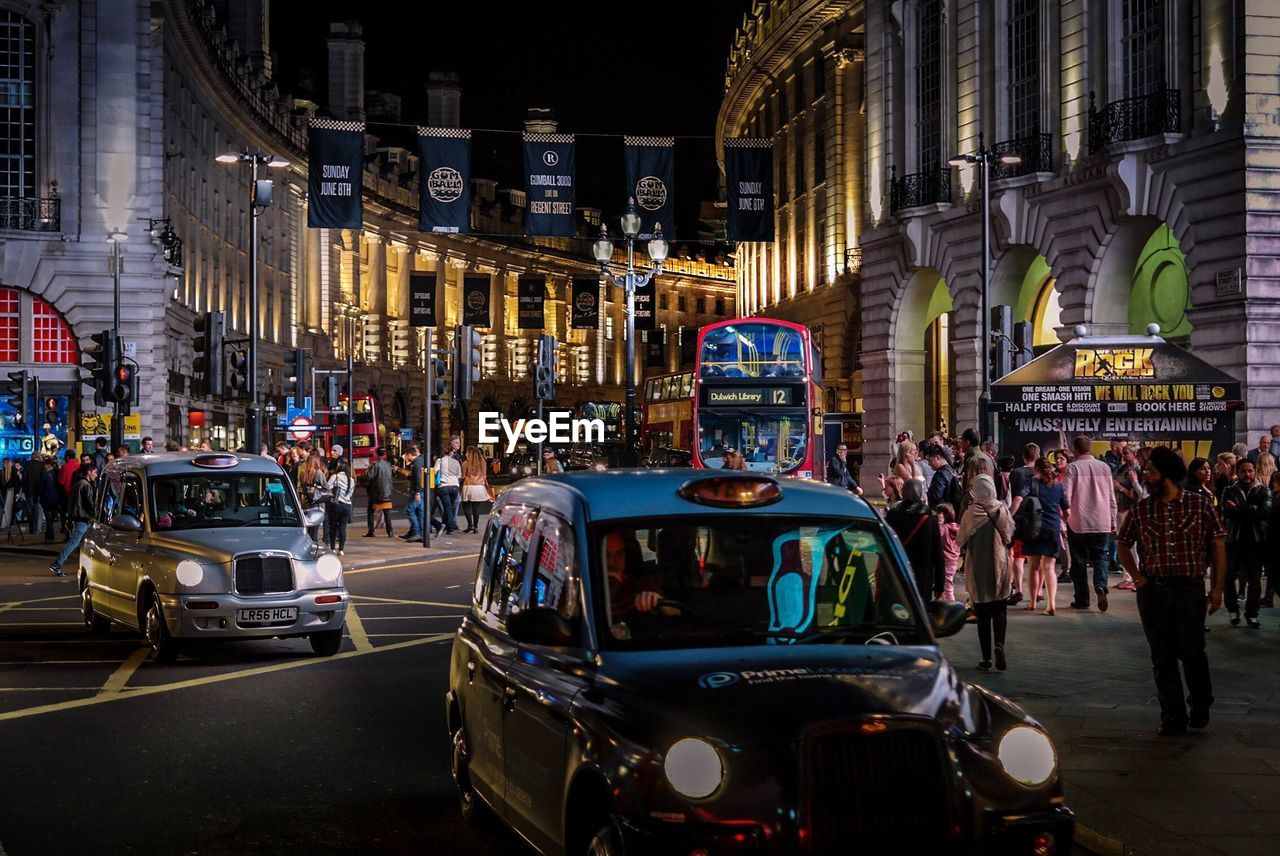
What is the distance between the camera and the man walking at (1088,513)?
17.2 meters

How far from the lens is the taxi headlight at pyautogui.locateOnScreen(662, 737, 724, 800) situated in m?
4.93

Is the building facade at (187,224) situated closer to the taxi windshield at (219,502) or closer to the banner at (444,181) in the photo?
the banner at (444,181)

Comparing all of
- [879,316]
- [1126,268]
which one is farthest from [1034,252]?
[879,316]

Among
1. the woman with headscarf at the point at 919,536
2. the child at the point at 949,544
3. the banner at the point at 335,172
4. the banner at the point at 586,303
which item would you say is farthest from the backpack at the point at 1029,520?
the banner at the point at 586,303

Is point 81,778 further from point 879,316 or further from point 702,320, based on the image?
point 702,320

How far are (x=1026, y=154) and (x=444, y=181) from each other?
12794mm

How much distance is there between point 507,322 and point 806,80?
52.1 meters

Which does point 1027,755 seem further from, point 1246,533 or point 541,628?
point 1246,533

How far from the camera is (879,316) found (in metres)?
43.5

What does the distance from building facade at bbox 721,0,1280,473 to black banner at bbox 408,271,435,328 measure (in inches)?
622

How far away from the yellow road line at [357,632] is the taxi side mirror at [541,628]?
28.4 feet

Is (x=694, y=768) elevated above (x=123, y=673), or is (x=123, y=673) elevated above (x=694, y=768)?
(x=694, y=768)

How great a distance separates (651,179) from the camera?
34.1 meters

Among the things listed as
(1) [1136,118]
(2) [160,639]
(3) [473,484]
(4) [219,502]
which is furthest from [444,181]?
(2) [160,639]
